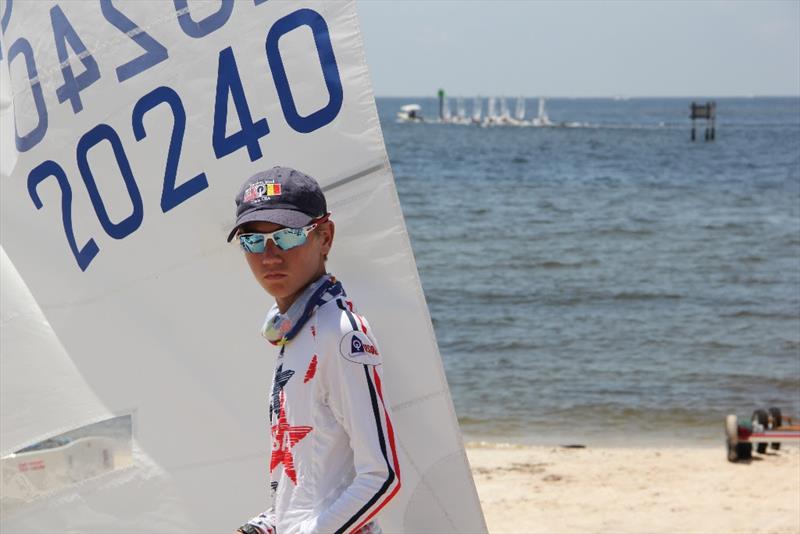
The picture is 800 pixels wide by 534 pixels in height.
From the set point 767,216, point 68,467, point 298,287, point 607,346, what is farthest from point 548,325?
point 767,216

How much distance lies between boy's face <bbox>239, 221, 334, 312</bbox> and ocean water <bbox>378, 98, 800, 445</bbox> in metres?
6.34

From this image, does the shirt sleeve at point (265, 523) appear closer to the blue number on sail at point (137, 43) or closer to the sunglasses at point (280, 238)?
the sunglasses at point (280, 238)

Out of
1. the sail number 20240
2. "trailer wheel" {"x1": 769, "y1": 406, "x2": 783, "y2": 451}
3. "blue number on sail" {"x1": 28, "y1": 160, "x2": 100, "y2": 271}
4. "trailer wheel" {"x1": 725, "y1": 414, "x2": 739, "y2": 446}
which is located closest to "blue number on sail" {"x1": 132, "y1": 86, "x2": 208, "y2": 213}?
the sail number 20240

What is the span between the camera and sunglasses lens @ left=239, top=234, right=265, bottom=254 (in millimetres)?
2019

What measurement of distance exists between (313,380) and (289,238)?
10.6 inches

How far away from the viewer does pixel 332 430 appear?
1968 millimetres

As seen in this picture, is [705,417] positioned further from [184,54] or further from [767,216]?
[767,216]

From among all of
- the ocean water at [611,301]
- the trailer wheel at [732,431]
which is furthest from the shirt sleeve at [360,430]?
the ocean water at [611,301]

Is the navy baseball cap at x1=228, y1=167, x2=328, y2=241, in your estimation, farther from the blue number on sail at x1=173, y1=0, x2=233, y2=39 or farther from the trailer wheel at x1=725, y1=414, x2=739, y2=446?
the trailer wheel at x1=725, y1=414, x2=739, y2=446

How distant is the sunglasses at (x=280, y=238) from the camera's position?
2.00 metres

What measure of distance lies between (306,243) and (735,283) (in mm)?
13848

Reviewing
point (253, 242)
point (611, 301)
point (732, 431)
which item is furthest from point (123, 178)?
point (611, 301)

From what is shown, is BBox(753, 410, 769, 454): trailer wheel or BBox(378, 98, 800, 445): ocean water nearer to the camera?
BBox(753, 410, 769, 454): trailer wheel

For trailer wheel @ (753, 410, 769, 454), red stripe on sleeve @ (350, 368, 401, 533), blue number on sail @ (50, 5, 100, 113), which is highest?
blue number on sail @ (50, 5, 100, 113)
